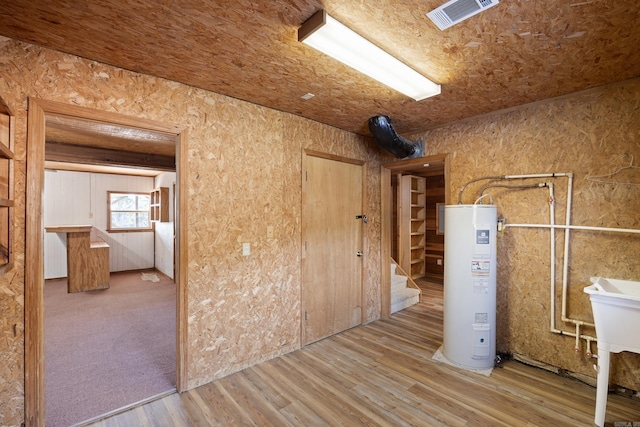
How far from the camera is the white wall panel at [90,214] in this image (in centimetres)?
630

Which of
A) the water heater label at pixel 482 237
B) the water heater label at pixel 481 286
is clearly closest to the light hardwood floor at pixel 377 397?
the water heater label at pixel 481 286

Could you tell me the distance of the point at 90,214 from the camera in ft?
22.1

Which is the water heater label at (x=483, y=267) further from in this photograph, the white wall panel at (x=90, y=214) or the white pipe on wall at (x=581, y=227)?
the white wall panel at (x=90, y=214)

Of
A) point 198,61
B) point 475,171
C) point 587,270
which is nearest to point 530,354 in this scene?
point 587,270

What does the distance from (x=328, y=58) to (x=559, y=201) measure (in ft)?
7.92

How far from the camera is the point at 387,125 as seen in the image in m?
2.95

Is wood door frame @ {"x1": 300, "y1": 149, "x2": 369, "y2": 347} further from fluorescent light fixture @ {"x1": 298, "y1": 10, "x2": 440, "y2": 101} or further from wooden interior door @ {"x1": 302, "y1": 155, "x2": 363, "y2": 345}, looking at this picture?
fluorescent light fixture @ {"x1": 298, "y1": 10, "x2": 440, "y2": 101}

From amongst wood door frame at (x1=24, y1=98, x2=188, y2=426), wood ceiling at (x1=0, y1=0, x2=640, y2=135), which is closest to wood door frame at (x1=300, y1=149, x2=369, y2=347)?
wood ceiling at (x1=0, y1=0, x2=640, y2=135)

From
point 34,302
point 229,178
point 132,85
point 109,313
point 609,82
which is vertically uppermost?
point 609,82

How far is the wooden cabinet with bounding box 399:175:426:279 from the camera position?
593cm

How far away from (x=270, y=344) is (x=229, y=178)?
1.67 m

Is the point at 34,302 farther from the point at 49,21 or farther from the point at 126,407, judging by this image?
the point at 49,21

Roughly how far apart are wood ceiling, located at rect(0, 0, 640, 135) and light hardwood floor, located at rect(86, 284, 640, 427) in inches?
98.3

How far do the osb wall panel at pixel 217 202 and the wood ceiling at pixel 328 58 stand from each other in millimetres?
154
